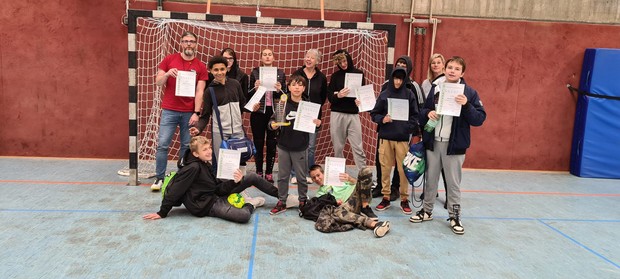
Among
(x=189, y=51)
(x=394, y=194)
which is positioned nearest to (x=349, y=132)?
(x=394, y=194)

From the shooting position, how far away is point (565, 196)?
232 inches

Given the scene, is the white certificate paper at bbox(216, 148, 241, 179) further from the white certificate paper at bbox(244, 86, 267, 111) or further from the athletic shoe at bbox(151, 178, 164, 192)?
the athletic shoe at bbox(151, 178, 164, 192)

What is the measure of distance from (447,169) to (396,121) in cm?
83

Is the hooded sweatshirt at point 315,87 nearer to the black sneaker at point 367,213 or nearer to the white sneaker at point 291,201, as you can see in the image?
the white sneaker at point 291,201

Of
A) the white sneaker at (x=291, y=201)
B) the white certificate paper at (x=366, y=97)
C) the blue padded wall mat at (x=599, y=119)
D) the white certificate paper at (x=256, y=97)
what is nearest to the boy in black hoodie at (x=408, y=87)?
the white certificate paper at (x=366, y=97)

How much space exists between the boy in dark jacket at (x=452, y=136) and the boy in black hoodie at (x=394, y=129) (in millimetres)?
392

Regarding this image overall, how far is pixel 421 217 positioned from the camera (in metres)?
4.62

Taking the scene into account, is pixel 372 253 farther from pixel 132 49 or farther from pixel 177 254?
pixel 132 49

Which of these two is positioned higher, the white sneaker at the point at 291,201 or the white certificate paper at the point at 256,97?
the white certificate paper at the point at 256,97

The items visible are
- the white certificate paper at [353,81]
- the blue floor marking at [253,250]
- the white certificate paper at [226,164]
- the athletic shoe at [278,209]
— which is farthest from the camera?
the white certificate paper at [353,81]

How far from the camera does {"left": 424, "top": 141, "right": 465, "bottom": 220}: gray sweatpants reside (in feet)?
14.2

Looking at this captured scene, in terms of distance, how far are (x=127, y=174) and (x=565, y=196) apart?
603cm

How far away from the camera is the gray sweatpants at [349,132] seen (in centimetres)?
545

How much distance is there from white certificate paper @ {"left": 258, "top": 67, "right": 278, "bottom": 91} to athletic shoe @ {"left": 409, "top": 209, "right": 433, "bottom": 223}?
2303 millimetres
